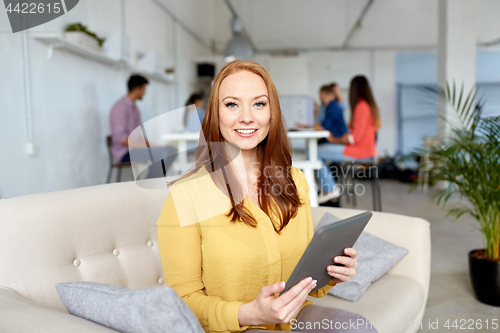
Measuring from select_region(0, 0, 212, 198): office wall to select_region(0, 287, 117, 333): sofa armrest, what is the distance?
2363mm

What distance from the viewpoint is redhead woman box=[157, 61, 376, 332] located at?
0.90 m

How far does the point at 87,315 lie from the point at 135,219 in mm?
519

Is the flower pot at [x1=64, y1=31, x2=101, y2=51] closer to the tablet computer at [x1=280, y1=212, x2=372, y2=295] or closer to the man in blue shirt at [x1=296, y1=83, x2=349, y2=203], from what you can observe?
the man in blue shirt at [x1=296, y1=83, x2=349, y2=203]

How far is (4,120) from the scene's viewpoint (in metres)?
2.81

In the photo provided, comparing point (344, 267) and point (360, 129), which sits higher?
point (360, 129)

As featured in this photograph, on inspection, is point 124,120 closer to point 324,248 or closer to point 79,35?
point 79,35

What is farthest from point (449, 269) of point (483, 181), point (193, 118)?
point (193, 118)

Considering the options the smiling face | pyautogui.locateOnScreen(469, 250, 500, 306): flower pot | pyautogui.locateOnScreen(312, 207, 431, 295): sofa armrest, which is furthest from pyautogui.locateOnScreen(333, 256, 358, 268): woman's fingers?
pyautogui.locateOnScreen(469, 250, 500, 306): flower pot

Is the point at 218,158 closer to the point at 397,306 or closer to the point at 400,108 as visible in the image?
Result: the point at 397,306

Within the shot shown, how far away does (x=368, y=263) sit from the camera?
1569 mm

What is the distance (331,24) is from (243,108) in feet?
29.2

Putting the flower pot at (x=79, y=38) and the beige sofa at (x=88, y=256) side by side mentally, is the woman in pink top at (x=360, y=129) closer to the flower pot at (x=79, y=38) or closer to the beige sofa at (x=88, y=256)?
the beige sofa at (x=88, y=256)

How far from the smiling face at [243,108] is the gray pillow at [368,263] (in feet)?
2.46

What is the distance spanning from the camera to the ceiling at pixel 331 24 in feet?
29.2
